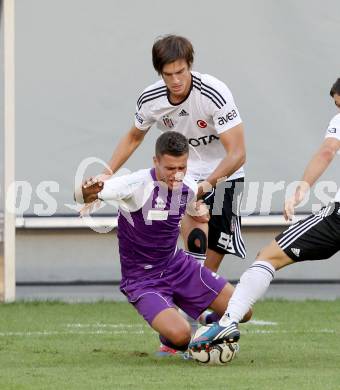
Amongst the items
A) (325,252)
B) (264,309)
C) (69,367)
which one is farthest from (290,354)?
(264,309)

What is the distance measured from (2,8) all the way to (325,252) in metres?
5.11

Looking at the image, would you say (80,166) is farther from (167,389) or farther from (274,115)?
(167,389)

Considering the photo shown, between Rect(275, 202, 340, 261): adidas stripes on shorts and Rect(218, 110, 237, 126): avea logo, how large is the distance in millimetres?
1236

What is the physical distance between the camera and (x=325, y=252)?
700 centimetres

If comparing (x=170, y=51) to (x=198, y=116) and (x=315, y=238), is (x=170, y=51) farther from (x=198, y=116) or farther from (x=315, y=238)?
(x=315, y=238)

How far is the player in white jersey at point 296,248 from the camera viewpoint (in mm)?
6945

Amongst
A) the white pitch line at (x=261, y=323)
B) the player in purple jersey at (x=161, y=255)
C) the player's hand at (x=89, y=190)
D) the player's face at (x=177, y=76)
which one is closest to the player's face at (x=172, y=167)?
the player in purple jersey at (x=161, y=255)

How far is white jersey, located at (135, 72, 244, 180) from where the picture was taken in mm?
8008

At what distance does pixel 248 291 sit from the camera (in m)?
7.05

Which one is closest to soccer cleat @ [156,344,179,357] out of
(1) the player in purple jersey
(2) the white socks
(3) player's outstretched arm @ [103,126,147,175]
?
(1) the player in purple jersey

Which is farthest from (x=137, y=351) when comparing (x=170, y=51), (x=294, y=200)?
(x=170, y=51)

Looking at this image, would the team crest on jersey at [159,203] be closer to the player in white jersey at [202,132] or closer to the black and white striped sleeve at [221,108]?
the player in white jersey at [202,132]

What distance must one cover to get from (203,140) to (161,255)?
1115 mm

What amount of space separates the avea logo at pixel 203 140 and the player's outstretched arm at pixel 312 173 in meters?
1.40
